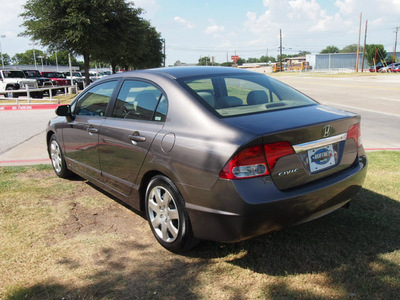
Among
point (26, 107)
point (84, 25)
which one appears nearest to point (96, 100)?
point (26, 107)

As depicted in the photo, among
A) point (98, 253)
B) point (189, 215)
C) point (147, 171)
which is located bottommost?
point (98, 253)

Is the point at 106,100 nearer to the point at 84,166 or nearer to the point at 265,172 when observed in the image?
the point at 84,166

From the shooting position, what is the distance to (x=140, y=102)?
12.1ft

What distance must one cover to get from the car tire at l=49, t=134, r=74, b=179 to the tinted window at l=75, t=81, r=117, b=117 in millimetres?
902

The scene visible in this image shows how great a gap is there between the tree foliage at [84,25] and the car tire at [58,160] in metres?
19.8

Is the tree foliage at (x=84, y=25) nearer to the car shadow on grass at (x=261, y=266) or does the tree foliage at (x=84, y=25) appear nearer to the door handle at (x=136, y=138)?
the door handle at (x=136, y=138)

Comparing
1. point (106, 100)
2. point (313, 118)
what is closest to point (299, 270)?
point (313, 118)

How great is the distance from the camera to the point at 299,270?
2896mm

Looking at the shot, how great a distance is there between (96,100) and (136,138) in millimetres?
1385

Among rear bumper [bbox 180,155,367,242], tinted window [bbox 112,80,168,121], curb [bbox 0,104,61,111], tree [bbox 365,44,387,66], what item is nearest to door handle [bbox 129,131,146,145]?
tinted window [bbox 112,80,168,121]

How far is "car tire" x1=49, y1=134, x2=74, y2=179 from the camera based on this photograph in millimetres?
5422

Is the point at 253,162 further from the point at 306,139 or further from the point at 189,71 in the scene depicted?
the point at 189,71

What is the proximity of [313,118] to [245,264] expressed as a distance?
134 centimetres

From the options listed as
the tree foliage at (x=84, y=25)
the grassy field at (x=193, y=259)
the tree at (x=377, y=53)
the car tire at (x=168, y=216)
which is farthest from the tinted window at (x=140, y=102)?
the tree at (x=377, y=53)
